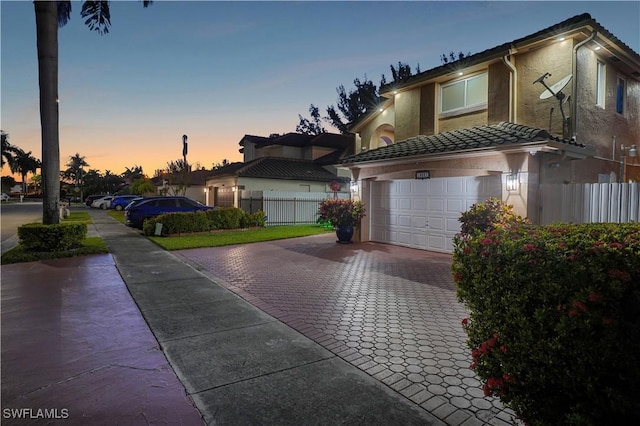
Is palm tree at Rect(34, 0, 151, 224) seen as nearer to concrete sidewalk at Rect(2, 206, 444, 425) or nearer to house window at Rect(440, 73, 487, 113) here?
concrete sidewalk at Rect(2, 206, 444, 425)

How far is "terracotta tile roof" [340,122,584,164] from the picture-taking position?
350 inches

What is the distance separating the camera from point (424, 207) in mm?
12102

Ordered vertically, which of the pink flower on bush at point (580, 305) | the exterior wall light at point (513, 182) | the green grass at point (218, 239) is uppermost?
the exterior wall light at point (513, 182)

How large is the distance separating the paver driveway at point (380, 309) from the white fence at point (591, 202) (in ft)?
9.91

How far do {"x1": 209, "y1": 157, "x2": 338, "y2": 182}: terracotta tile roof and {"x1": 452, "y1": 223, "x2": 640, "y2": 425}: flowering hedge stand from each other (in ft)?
70.7

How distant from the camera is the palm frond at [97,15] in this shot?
11.7m

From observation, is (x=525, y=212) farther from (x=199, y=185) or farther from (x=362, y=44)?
(x=199, y=185)

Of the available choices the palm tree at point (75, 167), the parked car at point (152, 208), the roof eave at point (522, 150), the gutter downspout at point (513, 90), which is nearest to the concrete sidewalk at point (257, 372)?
the roof eave at point (522, 150)

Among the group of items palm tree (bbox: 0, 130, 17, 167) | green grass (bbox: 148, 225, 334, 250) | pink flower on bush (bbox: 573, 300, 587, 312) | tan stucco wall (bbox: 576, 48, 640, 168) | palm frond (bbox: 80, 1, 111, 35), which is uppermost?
palm tree (bbox: 0, 130, 17, 167)

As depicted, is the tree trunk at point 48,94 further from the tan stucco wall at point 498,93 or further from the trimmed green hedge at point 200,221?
the tan stucco wall at point 498,93

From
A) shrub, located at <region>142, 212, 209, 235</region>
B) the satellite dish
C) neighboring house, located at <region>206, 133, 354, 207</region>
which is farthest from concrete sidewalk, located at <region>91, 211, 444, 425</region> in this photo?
neighboring house, located at <region>206, 133, 354, 207</region>

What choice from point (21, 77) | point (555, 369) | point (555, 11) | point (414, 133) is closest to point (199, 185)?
point (21, 77)

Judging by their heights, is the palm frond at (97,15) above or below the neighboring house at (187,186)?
above

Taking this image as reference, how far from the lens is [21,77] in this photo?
13641 millimetres
